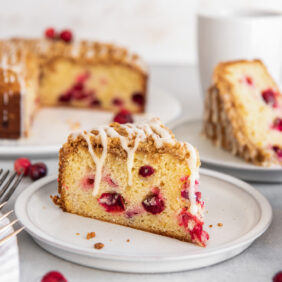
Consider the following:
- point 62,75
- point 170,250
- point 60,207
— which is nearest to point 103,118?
point 62,75

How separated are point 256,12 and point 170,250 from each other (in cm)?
223

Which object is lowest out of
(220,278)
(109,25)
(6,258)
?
(220,278)

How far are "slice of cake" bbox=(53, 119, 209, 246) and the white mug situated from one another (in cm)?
142

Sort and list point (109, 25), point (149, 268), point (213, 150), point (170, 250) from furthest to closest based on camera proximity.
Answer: point (109, 25) < point (213, 150) < point (170, 250) < point (149, 268)

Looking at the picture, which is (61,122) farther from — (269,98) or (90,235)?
(90,235)

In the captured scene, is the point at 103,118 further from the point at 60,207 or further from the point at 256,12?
the point at 60,207

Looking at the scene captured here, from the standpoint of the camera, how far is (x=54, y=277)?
171cm

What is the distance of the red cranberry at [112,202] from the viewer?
7.00ft

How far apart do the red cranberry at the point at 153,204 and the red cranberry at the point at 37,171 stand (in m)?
0.71

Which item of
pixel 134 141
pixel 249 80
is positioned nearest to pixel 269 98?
pixel 249 80

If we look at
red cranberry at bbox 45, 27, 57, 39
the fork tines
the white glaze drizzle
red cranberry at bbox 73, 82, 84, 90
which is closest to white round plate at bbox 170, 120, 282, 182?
the white glaze drizzle

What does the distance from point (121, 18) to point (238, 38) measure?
8.63ft

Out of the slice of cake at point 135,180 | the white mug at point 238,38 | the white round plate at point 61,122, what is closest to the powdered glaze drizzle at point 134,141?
the slice of cake at point 135,180

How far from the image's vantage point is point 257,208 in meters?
2.13
